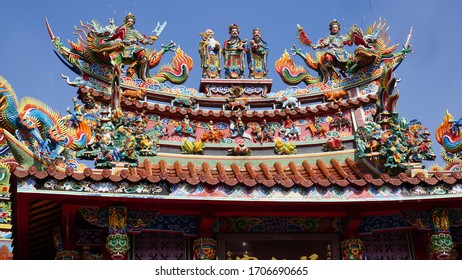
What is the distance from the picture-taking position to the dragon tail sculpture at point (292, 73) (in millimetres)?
16062

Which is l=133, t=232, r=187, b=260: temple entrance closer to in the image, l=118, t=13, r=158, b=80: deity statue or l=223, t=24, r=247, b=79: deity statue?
l=118, t=13, r=158, b=80: deity statue

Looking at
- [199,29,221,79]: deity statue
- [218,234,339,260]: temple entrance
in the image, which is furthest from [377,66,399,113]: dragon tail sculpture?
[199,29,221,79]: deity statue

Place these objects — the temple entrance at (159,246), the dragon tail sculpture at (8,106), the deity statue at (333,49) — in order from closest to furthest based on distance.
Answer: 1. the temple entrance at (159,246)
2. the dragon tail sculpture at (8,106)
3. the deity statue at (333,49)

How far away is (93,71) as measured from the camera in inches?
594

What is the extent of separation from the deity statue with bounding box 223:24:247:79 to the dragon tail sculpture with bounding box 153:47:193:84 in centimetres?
84

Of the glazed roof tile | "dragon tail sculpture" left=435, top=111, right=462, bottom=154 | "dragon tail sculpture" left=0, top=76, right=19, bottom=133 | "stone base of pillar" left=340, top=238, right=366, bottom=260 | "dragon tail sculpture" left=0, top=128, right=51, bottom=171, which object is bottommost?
"stone base of pillar" left=340, top=238, right=366, bottom=260

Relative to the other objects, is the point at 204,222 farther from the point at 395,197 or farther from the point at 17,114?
the point at 17,114

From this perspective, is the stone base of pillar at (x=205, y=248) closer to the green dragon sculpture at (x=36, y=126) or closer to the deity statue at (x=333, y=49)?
the green dragon sculpture at (x=36, y=126)

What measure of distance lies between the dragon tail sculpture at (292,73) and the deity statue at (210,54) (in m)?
1.34

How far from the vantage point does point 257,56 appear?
16.2m

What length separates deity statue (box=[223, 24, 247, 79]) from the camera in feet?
52.5

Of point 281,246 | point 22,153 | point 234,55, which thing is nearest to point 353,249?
point 281,246

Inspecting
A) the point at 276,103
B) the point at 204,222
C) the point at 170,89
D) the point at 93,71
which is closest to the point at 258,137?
the point at 276,103

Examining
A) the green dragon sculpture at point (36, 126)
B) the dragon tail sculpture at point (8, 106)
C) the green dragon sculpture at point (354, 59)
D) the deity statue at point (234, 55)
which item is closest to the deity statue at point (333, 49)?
the green dragon sculpture at point (354, 59)
